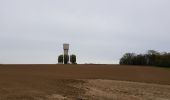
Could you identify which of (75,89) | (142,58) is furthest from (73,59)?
(75,89)

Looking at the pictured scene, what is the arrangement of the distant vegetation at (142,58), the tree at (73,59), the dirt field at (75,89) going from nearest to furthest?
the dirt field at (75,89) < the tree at (73,59) < the distant vegetation at (142,58)

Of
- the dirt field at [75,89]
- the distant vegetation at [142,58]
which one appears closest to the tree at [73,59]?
the distant vegetation at [142,58]

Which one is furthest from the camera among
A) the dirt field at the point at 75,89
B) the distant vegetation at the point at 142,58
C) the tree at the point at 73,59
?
the distant vegetation at the point at 142,58

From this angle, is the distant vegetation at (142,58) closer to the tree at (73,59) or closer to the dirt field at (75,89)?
the tree at (73,59)

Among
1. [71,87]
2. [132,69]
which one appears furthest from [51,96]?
[132,69]

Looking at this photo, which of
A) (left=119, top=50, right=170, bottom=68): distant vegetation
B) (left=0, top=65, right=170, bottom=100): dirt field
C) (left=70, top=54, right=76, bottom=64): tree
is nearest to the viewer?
(left=0, top=65, right=170, bottom=100): dirt field

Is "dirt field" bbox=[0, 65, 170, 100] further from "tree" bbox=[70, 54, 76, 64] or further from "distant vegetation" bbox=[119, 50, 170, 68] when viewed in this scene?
"distant vegetation" bbox=[119, 50, 170, 68]

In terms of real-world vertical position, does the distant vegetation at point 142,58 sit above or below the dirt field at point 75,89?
above

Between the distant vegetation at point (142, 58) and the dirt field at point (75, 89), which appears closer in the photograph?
the dirt field at point (75, 89)

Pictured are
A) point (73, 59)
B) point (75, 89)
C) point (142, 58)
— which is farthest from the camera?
point (142, 58)

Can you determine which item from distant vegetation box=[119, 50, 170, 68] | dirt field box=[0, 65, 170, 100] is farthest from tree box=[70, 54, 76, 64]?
dirt field box=[0, 65, 170, 100]

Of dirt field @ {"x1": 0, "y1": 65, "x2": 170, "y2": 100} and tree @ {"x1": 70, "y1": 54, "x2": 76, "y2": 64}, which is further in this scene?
tree @ {"x1": 70, "y1": 54, "x2": 76, "y2": 64}

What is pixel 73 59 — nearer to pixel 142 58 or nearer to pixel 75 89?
pixel 142 58

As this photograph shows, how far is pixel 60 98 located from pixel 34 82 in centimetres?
492
